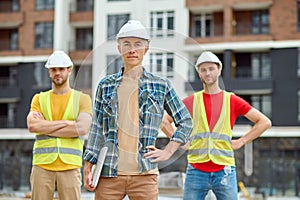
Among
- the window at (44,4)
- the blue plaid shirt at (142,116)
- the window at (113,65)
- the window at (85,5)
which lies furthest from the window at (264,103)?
the blue plaid shirt at (142,116)

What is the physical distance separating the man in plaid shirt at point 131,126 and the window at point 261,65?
89.2 ft

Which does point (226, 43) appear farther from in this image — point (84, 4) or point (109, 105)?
point (109, 105)

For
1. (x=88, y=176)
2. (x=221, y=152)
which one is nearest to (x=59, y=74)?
(x=221, y=152)

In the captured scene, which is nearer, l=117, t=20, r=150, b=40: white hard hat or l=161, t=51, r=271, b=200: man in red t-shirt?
l=117, t=20, r=150, b=40: white hard hat

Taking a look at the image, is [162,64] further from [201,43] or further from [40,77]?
[40,77]

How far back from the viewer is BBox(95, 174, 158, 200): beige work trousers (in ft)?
11.7

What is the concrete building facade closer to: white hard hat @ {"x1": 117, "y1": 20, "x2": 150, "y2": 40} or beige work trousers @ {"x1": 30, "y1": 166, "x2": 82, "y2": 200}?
beige work trousers @ {"x1": 30, "y1": 166, "x2": 82, "y2": 200}

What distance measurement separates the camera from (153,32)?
3910 mm

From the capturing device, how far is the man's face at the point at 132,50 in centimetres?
360

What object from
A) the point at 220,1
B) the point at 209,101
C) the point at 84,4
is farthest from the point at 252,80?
the point at 209,101

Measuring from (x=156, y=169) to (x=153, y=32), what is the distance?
861 millimetres

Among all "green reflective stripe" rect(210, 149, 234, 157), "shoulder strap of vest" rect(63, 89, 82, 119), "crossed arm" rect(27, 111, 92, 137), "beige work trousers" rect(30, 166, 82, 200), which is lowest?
"beige work trousers" rect(30, 166, 82, 200)

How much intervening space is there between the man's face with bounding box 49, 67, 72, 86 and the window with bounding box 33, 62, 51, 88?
28792 millimetres

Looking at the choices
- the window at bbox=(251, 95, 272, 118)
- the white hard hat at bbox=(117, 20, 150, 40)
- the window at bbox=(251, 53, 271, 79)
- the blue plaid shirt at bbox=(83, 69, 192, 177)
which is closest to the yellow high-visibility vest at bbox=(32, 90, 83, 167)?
the blue plaid shirt at bbox=(83, 69, 192, 177)
